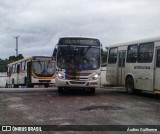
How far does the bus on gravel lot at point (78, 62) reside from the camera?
67.7 ft

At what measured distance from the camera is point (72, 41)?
21.3m

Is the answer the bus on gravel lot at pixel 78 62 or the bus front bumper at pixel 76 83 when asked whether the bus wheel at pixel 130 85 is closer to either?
the bus on gravel lot at pixel 78 62

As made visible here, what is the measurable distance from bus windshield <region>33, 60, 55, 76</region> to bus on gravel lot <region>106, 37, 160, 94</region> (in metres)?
11.6

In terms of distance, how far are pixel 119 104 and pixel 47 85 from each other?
20049mm

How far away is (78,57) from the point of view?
21.1 meters

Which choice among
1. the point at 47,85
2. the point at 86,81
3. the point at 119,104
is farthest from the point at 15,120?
the point at 47,85

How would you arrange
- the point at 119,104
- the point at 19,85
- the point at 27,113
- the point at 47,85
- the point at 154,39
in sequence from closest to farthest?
the point at 27,113 < the point at 119,104 < the point at 154,39 < the point at 47,85 < the point at 19,85

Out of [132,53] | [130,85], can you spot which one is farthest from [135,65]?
[130,85]

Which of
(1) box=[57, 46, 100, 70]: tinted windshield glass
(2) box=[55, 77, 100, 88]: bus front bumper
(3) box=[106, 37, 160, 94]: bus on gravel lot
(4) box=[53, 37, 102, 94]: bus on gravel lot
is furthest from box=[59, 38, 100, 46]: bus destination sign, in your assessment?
(3) box=[106, 37, 160, 94]: bus on gravel lot

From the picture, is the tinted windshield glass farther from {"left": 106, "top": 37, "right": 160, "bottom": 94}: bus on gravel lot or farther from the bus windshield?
the bus windshield

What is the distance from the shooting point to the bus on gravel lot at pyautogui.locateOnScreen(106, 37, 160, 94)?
62.9ft

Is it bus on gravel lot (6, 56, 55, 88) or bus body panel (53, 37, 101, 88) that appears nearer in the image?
bus body panel (53, 37, 101, 88)

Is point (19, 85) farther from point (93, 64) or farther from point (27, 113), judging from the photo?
point (27, 113)

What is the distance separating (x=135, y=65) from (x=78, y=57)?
3103 millimetres
